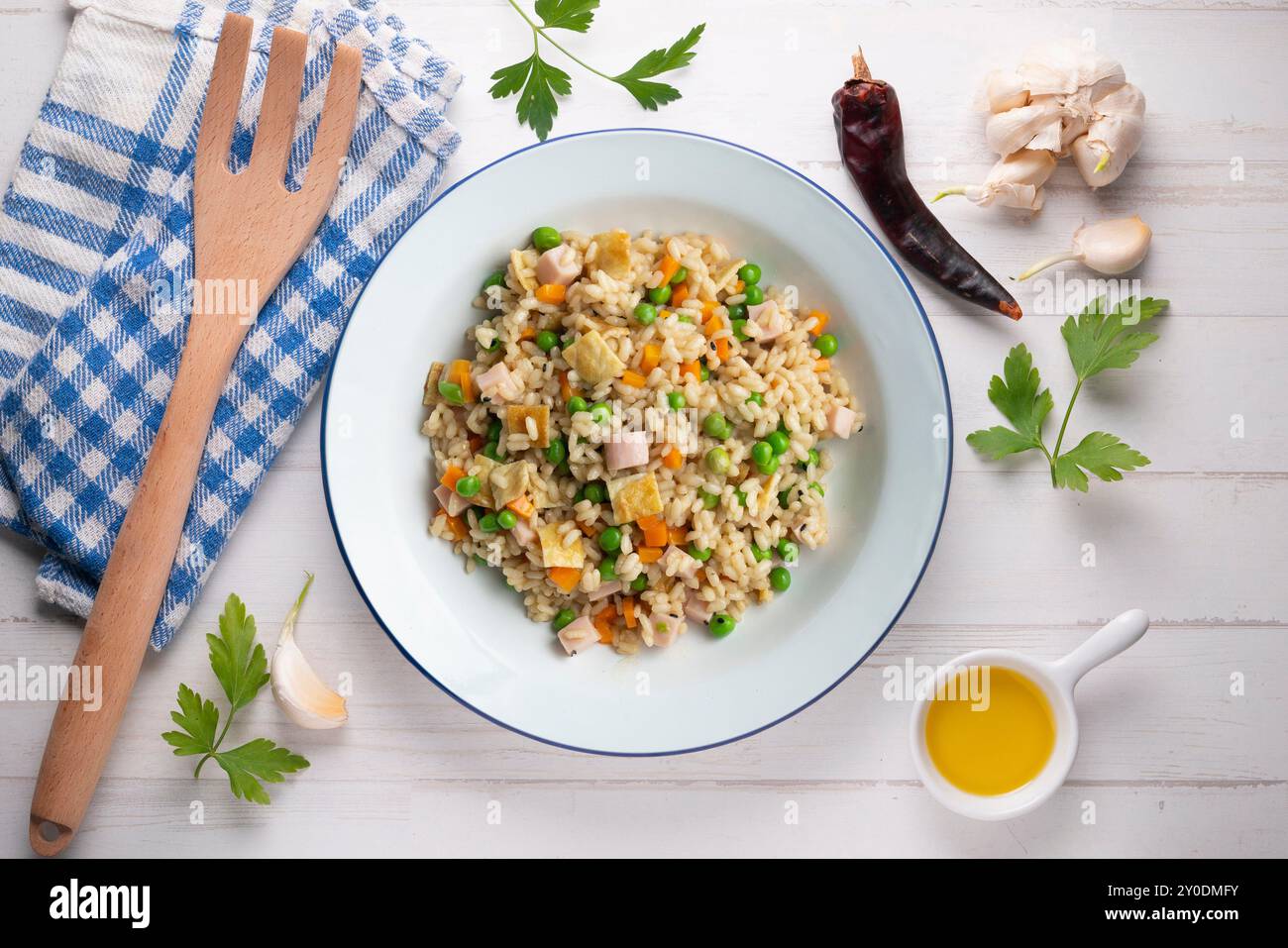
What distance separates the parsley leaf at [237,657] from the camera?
316 cm

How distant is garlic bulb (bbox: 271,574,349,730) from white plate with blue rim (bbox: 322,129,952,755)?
46 cm

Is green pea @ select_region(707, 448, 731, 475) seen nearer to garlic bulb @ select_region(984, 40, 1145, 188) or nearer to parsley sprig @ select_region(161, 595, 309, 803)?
garlic bulb @ select_region(984, 40, 1145, 188)

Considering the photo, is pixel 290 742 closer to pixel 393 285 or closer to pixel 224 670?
pixel 224 670

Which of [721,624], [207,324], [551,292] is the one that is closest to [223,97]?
[207,324]

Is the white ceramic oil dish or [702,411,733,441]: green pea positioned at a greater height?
[702,411,733,441]: green pea

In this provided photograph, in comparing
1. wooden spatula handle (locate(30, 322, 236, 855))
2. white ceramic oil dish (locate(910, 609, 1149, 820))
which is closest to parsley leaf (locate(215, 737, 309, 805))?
wooden spatula handle (locate(30, 322, 236, 855))

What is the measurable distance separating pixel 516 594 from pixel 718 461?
90cm

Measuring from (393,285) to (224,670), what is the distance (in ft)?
4.90

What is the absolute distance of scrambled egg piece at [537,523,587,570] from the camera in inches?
117

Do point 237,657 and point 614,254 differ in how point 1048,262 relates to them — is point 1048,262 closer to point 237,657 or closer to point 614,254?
point 614,254

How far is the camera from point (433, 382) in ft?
10.3
